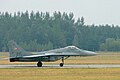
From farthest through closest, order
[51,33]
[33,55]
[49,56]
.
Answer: [51,33] → [33,55] → [49,56]

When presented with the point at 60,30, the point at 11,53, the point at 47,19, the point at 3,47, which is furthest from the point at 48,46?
the point at 11,53

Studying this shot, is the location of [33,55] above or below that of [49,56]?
above

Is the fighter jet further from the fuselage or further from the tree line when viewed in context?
the tree line

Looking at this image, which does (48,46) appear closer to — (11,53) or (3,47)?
(3,47)

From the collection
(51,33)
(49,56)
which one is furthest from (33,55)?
(51,33)

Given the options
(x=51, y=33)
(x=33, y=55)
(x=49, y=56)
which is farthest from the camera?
(x=51, y=33)

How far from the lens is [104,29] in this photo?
19225cm

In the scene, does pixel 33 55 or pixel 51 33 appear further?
pixel 51 33

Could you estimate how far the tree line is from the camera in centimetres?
16173

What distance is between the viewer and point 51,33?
170375mm

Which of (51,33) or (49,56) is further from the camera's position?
(51,33)

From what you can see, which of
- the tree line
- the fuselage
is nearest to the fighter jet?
the fuselage

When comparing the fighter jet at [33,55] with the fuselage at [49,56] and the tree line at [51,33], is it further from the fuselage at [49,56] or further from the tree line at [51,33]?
the tree line at [51,33]

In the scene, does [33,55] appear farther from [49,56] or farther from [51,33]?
[51,33]
